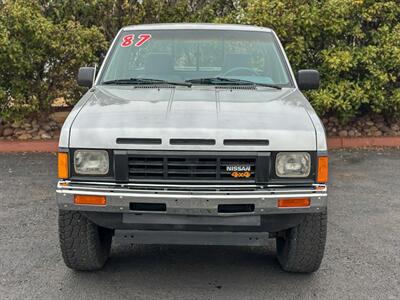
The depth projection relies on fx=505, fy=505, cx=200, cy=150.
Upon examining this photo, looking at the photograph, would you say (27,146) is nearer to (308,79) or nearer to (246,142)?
(308,79)

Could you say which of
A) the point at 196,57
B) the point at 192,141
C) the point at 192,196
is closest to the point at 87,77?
the point at 196,57

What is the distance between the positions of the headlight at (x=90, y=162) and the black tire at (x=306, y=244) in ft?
4.74

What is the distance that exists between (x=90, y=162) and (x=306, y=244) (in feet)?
5.43

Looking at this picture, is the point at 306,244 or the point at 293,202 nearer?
the point at 293,202

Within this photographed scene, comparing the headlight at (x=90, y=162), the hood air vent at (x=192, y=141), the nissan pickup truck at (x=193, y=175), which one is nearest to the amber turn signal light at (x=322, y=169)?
the nissan pickup truck at (x=193, y=175)

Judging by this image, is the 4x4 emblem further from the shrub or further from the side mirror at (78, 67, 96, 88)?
the shrub

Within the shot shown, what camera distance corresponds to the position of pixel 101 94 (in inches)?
162

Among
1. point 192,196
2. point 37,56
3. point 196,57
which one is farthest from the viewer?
point 37,56

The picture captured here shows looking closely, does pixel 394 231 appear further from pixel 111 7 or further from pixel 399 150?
pixel 111 7

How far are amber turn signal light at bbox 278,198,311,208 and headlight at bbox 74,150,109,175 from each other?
3.86 feet

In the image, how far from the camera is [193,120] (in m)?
3.45

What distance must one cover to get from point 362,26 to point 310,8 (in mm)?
1198

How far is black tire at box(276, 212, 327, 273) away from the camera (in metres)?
3.62

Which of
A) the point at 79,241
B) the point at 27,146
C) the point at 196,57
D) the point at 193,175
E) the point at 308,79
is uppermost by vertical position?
the point at 196,57
